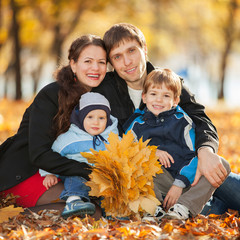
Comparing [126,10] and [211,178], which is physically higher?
[126,10]

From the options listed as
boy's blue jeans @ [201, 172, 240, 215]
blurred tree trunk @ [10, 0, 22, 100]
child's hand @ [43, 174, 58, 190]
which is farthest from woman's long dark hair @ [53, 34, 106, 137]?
blurred tree trunk @ [10, 0, 22, 100]

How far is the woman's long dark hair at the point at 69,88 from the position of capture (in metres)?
3.63

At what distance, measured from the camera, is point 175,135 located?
11.5 ft

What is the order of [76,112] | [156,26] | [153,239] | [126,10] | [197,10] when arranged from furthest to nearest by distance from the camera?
[156,26], [197,10], [126,10], [76,112], [153,239]

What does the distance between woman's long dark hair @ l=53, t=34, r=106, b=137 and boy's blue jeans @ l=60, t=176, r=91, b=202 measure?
0.53 m

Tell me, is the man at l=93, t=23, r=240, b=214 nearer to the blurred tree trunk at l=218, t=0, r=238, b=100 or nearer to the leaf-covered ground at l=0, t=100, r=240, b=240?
the leaf-covered ground at l=0, t=100, r=240, b=240

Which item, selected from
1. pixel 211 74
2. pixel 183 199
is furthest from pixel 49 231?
pixel 211 74

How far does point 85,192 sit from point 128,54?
1.57m

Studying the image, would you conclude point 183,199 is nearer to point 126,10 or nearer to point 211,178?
point 211,178

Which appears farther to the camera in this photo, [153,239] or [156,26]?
[156,26]

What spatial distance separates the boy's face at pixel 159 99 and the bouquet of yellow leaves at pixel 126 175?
0.65m

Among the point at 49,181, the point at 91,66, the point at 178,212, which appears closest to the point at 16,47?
the point at 91,66

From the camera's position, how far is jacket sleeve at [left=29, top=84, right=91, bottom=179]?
3363 millimetres

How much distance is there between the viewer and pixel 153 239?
254 centimetres
